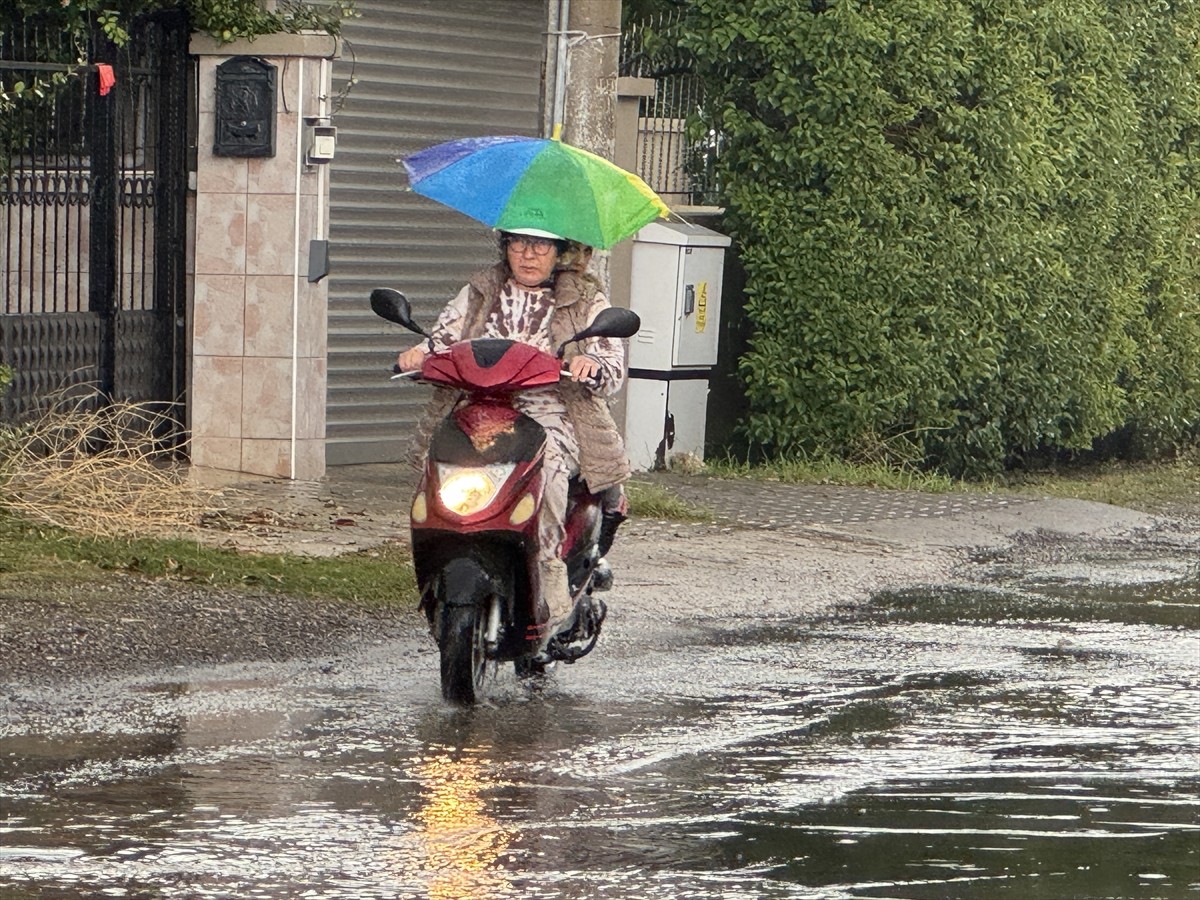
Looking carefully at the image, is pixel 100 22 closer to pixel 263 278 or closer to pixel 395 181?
pixel 263 278

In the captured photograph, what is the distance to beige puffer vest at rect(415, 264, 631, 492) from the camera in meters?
7.90

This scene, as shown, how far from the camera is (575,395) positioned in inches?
312

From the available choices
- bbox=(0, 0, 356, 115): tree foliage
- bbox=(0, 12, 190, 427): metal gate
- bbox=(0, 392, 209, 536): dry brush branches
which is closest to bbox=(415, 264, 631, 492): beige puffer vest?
bbox=(0, 392, 209, 536): dry brush branches

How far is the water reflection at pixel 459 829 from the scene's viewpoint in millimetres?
5348

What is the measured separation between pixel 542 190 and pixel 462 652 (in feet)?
5.41

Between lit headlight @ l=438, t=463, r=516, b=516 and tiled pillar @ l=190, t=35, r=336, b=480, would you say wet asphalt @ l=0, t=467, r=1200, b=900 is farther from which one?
tiled pillar @ l=190, t=35, r=336, b=480

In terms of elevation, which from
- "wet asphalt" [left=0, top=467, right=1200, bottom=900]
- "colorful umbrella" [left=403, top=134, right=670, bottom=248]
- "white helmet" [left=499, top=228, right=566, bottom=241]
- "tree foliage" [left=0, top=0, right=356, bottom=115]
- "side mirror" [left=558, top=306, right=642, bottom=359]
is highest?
"tree foliage" [left=0, top=0, right=356, bottom=115]

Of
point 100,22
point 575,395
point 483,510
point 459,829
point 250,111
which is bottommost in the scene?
point 459,829

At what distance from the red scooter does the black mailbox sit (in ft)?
18.5

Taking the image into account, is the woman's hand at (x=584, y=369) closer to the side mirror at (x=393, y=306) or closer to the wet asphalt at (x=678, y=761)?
the side mirror at (x=393, y=306)

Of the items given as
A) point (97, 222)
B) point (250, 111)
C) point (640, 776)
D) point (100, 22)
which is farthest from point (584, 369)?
point (97, 222)

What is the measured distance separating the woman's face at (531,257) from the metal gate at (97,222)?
4904 mm

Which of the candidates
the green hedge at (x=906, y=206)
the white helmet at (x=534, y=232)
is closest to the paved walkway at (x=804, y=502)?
the green hedge at (x=906, y=206)

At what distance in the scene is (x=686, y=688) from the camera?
27.0 feet
